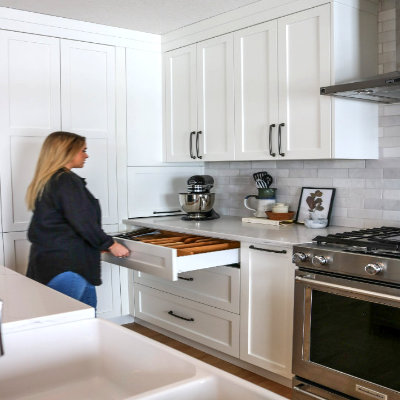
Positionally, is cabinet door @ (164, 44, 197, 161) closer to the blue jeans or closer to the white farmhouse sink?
the blue jeans

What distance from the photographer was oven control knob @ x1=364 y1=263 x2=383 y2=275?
2.19 metres

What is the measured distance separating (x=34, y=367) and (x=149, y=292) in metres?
2.50

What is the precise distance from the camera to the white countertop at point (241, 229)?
2.83 meters

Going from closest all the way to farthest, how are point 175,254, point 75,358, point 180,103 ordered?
point 75,358, point 175,254, point 180,103

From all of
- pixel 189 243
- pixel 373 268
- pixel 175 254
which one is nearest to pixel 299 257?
pixel 373 268

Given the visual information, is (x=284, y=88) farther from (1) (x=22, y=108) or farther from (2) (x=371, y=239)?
(1) (x=22, y=108)

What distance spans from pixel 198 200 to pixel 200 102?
27.3 inches

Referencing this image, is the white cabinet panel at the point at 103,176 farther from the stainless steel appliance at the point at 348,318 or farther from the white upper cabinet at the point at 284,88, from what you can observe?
the stainless steel appliance at the point at 348,318

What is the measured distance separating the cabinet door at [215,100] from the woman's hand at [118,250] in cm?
100

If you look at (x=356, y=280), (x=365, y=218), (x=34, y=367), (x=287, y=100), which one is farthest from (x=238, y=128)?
(x=34, y=367)

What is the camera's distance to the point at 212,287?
3266 mm

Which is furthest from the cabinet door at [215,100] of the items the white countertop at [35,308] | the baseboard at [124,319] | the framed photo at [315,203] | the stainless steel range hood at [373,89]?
the white countertop at [35,308]

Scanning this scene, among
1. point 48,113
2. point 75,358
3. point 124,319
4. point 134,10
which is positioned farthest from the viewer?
point 124,319

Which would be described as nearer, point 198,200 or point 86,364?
point 86,364
